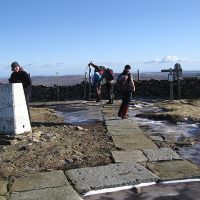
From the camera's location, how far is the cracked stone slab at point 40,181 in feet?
20.9

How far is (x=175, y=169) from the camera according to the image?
717cm

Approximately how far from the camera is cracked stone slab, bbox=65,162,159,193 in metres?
6.37

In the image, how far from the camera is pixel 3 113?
9711 millimetres

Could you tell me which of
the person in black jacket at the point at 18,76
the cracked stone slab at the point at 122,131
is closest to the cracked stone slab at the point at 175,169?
the cracked stone slab at the point at 122,131

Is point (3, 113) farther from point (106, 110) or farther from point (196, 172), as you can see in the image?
point (106, 110)

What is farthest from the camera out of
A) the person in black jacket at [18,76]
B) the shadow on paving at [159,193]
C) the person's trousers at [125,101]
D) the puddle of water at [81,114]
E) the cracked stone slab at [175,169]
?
the puddle of water at [81,114]

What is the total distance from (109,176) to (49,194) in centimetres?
110

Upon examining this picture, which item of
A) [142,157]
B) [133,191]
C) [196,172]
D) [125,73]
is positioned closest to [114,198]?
[133,191]

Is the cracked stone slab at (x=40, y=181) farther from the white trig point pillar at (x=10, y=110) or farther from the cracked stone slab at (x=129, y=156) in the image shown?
the white trig point pillar at (x=10, y=110)

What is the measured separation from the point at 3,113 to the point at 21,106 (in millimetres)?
412

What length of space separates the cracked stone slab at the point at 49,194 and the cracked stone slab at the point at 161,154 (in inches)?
84.3

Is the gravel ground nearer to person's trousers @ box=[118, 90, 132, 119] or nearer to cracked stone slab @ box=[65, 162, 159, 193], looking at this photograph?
cracked stone slab @ box=[65, 162, 159, 193]

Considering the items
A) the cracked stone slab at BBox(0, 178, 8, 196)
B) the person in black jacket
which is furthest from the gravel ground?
the person in black jacket

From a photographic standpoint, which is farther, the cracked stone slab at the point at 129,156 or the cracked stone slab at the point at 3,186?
the cracked stone slab at the point at 129,156
